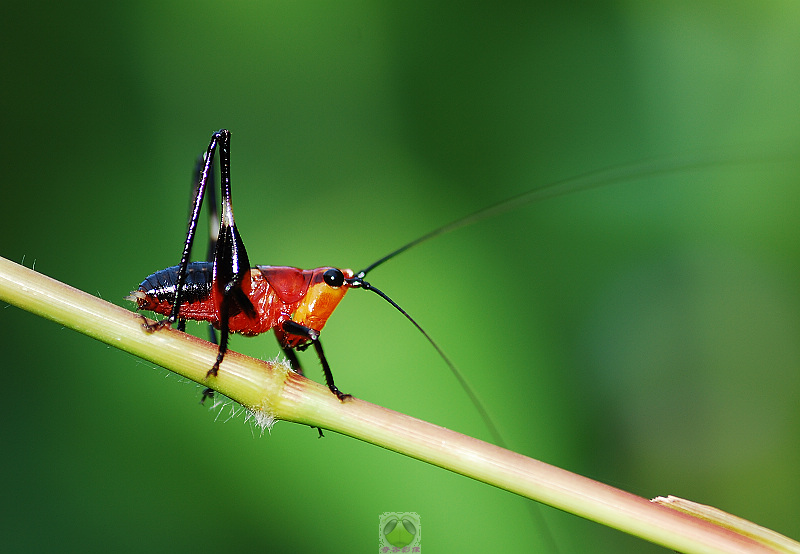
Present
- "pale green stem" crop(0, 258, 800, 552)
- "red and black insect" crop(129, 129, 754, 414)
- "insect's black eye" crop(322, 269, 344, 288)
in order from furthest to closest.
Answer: "insect's black eye" crop(322, 269, 344, 288), "red and black insect" crop(129, 129, 754, 414), "pale green stem" crop(0, 258, 800, 552)

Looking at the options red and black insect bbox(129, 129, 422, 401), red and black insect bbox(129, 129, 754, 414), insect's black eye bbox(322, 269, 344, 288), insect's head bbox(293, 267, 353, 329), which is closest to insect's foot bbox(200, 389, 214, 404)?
red and black insect bbox(129, 129, 754, 414)

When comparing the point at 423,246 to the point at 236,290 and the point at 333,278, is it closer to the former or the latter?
the point at 333,278

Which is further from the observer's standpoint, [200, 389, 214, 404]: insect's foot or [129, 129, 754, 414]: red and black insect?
[200, 389, 214, 404]: insect's foot

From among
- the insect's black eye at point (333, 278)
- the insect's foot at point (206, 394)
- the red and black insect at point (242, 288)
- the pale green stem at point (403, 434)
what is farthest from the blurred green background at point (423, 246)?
the pale green stem at point (403, 434)

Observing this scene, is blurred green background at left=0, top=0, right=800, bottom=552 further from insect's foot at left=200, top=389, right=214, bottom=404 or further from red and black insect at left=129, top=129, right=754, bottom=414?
red and black insect at left=129, top=129, right=754, bottom=414

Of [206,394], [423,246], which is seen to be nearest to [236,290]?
[206,394]

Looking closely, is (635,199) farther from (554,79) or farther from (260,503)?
(260,503)

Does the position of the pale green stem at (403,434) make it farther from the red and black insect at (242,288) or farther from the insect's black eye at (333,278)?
the insect's black eye at (333,278)
